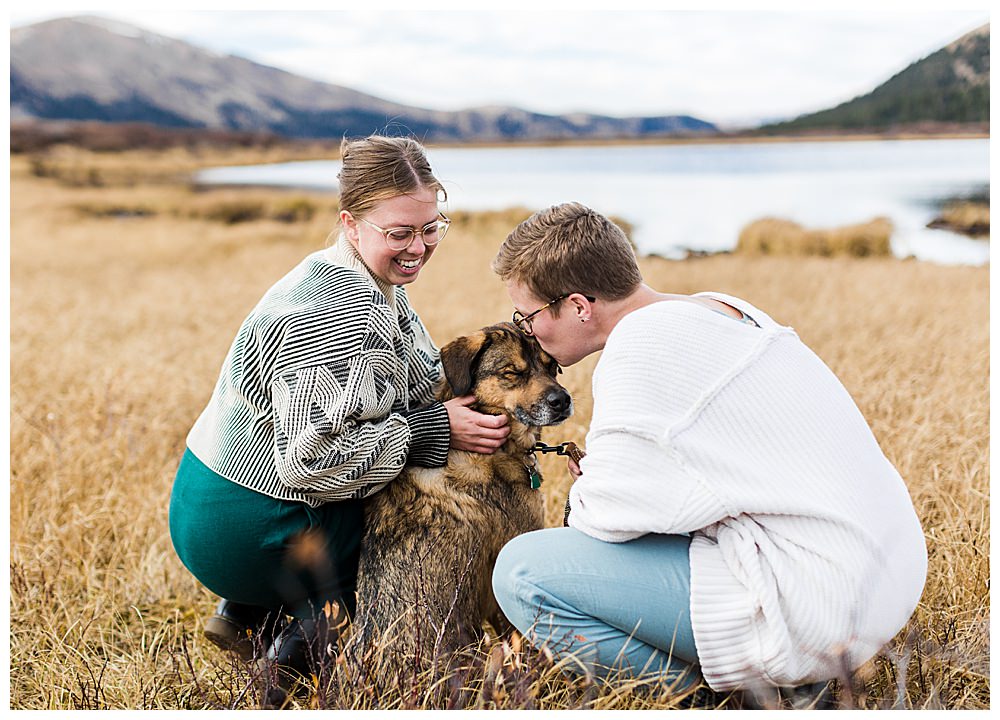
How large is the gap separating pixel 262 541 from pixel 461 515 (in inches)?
31.2

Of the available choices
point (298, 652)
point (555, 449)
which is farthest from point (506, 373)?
point (298, 652)

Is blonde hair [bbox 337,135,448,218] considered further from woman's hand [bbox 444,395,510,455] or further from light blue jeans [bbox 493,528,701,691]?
light blue jeans [bbox 493,528,701,691]

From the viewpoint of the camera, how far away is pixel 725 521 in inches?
110

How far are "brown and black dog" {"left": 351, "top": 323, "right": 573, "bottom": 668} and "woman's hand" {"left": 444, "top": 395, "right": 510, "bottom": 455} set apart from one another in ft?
0.20

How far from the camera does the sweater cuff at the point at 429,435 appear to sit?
361 centimetres

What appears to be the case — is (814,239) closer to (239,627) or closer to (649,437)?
(239,627)

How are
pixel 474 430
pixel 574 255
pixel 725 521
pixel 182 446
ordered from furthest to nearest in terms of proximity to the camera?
pixel 182 446 → pixel 474 430 → pixel 574 255 → pixel 725 521

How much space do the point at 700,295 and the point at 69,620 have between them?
10.8 ft

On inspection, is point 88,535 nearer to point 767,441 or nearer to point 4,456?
point 4,456

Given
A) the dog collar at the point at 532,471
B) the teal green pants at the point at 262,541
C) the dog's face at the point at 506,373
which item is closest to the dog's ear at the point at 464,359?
the dog's face at the point at 506,373

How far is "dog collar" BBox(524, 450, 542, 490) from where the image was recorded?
3884mm

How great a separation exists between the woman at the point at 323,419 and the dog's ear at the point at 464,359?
8cm

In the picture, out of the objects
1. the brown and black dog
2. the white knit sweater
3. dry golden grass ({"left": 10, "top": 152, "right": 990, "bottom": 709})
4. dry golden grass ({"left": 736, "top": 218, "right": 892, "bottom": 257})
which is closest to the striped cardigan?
the brown and black dog

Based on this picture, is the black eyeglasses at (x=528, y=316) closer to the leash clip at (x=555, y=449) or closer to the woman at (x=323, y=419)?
the woman at (x=323, y=419)
